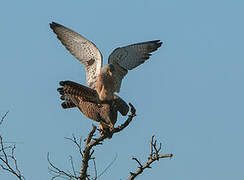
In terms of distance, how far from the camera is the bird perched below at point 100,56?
29.8 feet

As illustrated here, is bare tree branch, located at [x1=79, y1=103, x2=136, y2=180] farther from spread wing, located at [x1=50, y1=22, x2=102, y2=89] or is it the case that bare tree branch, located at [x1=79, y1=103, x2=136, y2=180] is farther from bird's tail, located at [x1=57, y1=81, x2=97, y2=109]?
spread wing, located at [x1=50, y1=22, x2=102, y2=89]

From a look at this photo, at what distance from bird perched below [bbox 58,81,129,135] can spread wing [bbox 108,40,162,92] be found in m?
1.07

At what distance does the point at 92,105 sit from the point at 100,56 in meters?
1.95

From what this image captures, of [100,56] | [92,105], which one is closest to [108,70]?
[92,105]

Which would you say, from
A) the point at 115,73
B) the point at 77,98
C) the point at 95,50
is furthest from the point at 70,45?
the point at 77,98

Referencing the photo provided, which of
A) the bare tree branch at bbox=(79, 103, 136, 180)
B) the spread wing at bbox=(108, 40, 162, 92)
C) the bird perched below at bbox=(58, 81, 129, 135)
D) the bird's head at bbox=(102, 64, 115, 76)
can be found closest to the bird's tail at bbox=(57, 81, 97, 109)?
the bird perched below at bbox=(58, 81, 129, 135)

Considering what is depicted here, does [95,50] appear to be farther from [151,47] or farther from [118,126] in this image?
[118,126]

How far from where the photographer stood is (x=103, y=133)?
7.43 m

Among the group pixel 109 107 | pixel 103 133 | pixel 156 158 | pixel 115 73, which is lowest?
pixel 156 158

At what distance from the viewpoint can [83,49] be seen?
10031 millimetres

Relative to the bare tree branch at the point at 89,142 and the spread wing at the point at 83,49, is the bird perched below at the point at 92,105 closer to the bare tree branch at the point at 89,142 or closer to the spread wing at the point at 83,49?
the bare tree branch at the point at 89,142

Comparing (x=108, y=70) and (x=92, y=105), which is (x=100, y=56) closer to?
(x=108, y=70)

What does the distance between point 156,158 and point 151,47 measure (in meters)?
4.88

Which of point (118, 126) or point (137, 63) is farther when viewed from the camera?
point (137, 63)
